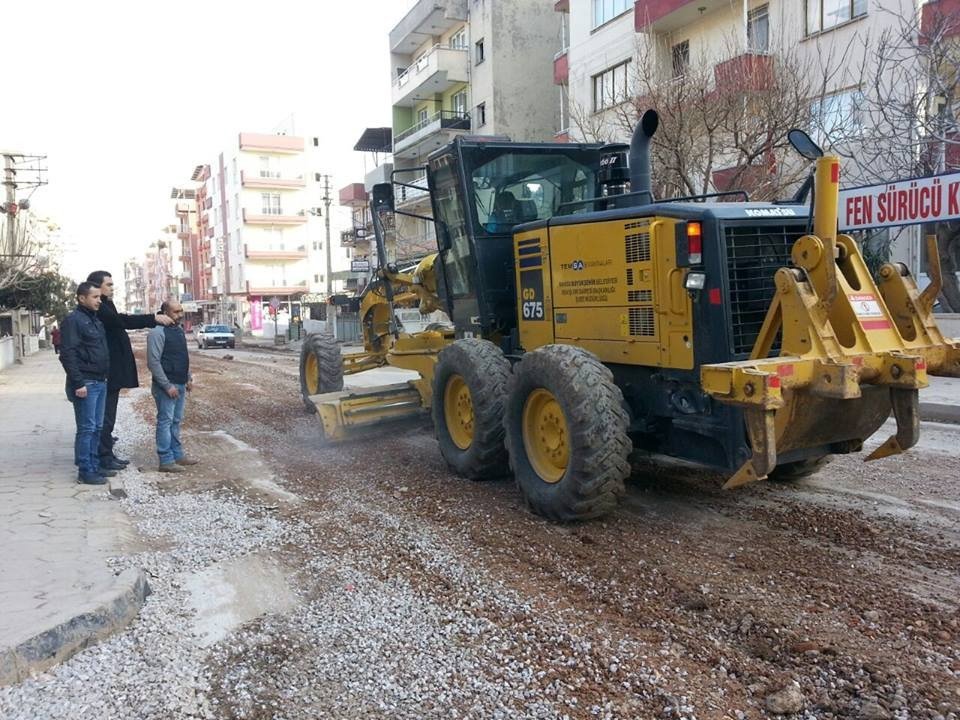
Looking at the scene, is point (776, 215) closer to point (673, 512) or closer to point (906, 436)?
point (906, 436)

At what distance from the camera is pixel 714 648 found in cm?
354

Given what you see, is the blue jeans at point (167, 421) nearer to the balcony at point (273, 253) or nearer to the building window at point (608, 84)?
the building window at point (608, 84)

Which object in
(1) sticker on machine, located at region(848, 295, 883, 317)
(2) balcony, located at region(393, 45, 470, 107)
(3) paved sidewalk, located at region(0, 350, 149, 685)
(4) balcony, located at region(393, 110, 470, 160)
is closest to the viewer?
(3) paved sidewalk, located at region(0, 350, 149, 685)

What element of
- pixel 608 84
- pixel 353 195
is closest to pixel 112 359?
pixel 608 84

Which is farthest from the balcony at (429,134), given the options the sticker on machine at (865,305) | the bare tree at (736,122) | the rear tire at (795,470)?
the sticker on machine at (865,305)

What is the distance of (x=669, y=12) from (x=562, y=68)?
23.8 ft

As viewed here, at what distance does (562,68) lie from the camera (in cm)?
2795

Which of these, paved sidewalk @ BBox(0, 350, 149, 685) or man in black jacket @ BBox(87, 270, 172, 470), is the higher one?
man in black jacket @ BBox(87, 270, 172, 470)

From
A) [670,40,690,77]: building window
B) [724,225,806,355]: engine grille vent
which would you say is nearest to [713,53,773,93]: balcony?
[670,40,690,77]: building window

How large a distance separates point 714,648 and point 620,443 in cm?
172

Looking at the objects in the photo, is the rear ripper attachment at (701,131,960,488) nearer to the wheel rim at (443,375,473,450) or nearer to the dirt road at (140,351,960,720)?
the dirt road at (140,351,960,720)

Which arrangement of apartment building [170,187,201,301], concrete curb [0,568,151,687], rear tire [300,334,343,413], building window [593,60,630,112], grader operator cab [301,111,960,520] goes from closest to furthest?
concrete curb [0,568,151,687] < grader operator cab [301,111,960,520] < rear tire [300,334,343,413] < building window [593,60,630,112] < apartment building [170,187,201,301]

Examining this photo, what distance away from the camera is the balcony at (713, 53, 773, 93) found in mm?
15742

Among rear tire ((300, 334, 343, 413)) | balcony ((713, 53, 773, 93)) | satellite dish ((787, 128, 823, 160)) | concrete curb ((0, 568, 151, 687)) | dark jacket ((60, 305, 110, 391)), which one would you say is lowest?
concrete curb ((0, 568, 151, 687))
